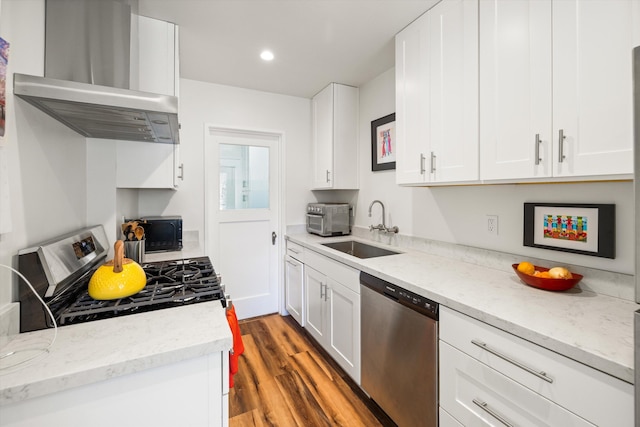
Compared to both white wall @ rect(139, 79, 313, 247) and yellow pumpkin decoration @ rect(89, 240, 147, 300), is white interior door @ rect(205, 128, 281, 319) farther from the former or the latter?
yellow pumpkin decoration @ rect(89, 240, 147, 300)

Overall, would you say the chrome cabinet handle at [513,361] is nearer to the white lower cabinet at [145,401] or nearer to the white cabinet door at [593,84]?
the white cabinet door at [593,84]

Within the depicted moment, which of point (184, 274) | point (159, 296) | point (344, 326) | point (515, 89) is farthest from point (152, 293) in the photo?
point (515, 89)

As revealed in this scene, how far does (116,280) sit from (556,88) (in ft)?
6.32

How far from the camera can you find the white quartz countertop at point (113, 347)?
705 mm

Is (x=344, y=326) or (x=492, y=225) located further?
(x=344, y=326)

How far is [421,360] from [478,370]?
1.00ft

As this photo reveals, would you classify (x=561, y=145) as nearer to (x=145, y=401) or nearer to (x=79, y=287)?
(x=145, y=401)

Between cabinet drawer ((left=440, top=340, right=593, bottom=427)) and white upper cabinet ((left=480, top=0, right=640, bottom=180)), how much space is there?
0.82 meters

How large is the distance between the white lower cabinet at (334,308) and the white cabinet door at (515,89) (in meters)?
1.05

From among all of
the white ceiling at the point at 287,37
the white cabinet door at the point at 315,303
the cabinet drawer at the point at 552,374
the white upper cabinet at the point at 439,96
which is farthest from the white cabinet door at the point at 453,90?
the white cabinet door at the point at 315,303

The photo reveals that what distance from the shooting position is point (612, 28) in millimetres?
990

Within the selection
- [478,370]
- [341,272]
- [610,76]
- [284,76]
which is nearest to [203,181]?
[284,76]

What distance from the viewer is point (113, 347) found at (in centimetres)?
83

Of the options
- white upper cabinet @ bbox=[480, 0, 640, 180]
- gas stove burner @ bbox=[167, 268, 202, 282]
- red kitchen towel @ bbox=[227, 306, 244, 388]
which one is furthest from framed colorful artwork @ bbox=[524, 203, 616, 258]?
gas stove burner @ bbox=[167, 268, 202, 282]
